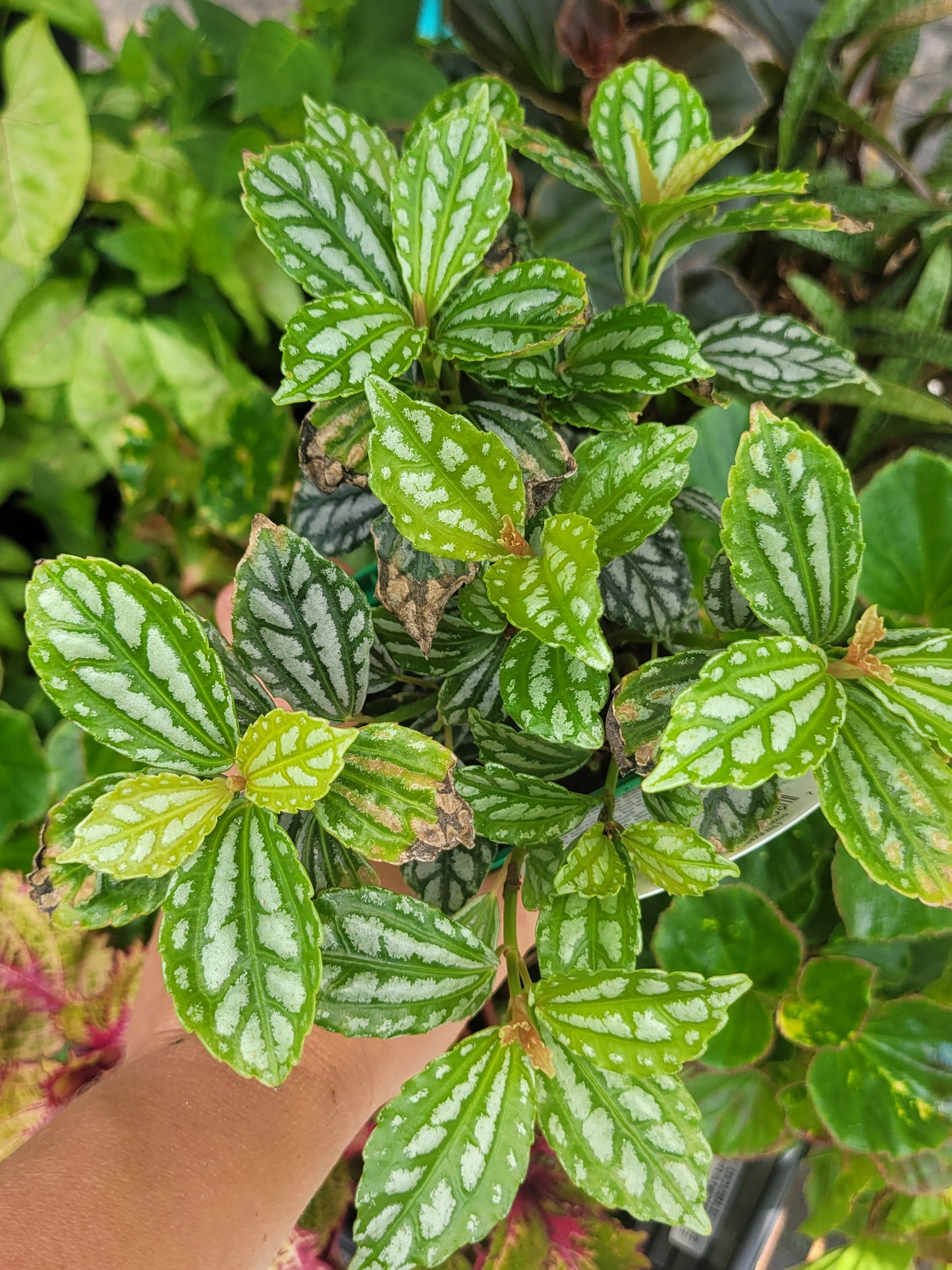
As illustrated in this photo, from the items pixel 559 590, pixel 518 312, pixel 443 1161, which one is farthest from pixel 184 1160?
pixel 518 312

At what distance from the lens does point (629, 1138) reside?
413 millimetres

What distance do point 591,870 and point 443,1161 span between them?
0.16 meters

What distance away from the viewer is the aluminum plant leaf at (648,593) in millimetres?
515

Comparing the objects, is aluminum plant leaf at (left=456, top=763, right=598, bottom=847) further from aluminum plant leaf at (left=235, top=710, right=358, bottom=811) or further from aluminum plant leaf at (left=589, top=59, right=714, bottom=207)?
aluminum plant leaf at (left=589, top=59, right=714, bottom=207)

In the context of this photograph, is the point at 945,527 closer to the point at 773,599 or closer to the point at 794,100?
the point at 773,599

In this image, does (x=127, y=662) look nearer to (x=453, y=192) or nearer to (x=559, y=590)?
(x=559, y=590)

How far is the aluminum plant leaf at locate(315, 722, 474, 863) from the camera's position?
38cm

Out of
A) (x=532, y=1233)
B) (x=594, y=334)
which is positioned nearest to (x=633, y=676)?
(x=594, y=334)

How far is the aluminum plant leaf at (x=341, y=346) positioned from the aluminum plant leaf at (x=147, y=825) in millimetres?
188

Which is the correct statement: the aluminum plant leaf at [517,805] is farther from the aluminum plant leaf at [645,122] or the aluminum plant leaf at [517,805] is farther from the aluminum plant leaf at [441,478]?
the aluminum plant leaf at [645,122]

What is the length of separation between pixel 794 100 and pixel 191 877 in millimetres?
969

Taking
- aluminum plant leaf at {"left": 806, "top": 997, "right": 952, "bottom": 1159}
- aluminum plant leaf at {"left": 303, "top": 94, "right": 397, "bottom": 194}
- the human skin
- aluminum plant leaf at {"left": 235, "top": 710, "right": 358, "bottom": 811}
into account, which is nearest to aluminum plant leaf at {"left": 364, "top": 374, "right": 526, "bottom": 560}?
aluminum plant leaf at {"left": 235, "top": 710, "right": 358, "bottom": 811}

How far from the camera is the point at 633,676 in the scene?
1.42 feet

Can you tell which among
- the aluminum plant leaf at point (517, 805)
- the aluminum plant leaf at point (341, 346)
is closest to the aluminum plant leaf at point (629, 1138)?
the aluminum plant leaf at point (517, 805)
